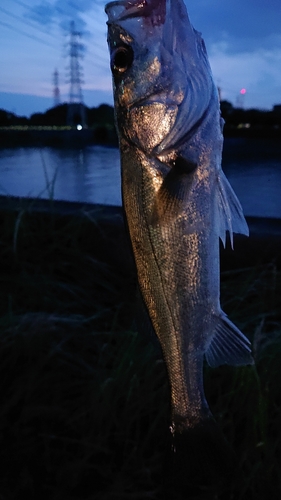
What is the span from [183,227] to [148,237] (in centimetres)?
10

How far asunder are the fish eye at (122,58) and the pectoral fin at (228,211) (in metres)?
0.38

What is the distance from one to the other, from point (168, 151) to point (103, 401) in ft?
4.76

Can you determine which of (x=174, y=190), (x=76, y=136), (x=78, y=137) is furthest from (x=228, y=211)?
(x=76, y=136)

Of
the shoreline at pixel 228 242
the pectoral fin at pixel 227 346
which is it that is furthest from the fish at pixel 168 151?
the shoreline at pixel 228 242

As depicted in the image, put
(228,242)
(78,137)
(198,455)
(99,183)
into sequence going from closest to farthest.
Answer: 1. (198,455)
2. (228,242)
3. (99,183)
4. (78,137)

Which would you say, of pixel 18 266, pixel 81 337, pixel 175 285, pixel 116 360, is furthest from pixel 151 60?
pixel 18 266

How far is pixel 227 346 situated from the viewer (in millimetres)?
1372

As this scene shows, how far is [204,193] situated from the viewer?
1.24 metres

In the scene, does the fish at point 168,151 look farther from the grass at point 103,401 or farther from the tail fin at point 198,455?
the grass at point 103,401

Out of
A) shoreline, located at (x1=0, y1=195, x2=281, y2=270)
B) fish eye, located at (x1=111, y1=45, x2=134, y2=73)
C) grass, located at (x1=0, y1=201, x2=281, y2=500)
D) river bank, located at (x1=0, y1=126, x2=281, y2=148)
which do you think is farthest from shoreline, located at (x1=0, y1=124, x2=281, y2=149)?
fish eye, located at (x1=111, y1=45, x2=134, y2=73)

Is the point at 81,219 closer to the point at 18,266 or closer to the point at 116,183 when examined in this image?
the point at 18,266

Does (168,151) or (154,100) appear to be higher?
(154,100)

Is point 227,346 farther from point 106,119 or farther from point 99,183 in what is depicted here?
point 106,119

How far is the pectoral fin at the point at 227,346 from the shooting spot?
4.44 feet
